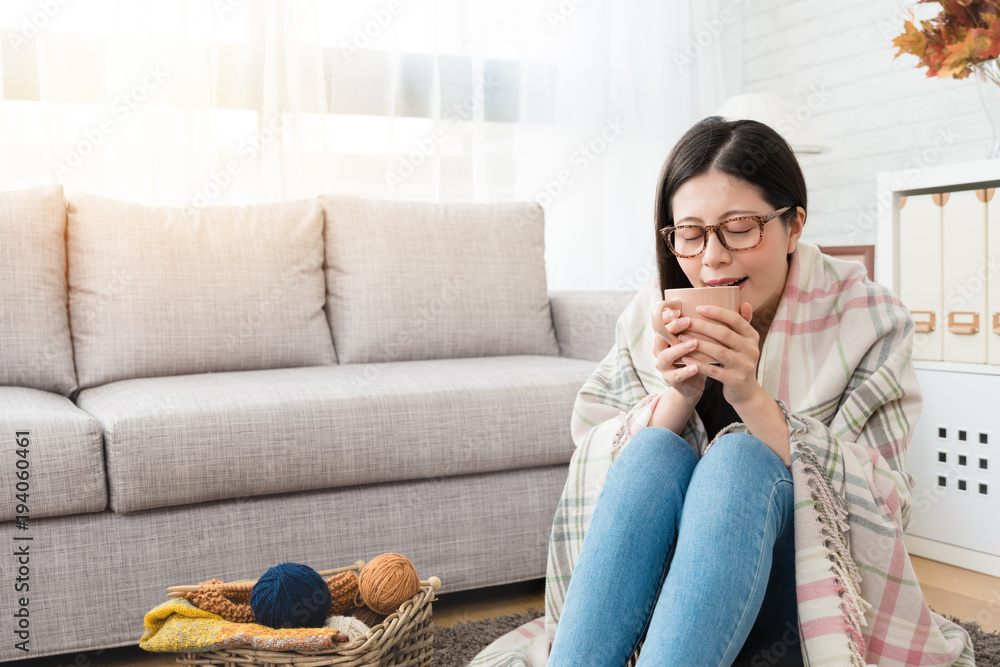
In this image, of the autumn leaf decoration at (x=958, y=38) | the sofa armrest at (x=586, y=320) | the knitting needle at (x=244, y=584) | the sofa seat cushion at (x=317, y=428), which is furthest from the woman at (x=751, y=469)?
the autumn leaf decoration at (x=958, y=38)

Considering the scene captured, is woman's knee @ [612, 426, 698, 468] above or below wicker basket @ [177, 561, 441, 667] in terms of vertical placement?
above

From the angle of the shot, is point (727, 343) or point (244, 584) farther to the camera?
point (244, 584)

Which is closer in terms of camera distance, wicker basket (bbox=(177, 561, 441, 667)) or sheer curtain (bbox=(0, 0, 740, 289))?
wicker basket (bbox=(177, 561, 441, 667))

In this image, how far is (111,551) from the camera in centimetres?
145

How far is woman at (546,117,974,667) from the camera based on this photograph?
0.91m

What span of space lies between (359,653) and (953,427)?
5.02 ft

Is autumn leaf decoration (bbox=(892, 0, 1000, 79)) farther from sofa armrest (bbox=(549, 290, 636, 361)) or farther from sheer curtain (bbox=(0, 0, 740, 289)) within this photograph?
sheer curtain (bbox=(0, 0, 740, 289))

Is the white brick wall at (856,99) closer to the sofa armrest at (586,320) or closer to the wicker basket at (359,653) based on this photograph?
the sofa armrest at (586,320)

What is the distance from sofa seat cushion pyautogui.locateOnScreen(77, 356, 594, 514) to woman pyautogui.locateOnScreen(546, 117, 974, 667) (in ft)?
1.53

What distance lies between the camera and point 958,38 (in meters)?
1.95

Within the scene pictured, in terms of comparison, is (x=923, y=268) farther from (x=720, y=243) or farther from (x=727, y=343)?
(x=727, y=343)

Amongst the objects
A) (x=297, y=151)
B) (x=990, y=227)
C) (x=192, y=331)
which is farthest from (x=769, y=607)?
(x=297, y=151)

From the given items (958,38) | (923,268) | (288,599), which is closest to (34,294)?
(288,599)

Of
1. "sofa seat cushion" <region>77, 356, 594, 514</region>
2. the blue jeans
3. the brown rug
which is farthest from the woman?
"sofa seat cushion" <region>77, 356, 594, 514</region>
